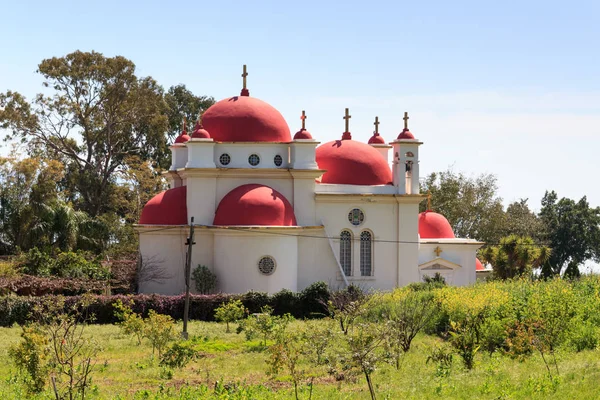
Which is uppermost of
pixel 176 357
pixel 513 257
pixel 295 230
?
pixel 295 230

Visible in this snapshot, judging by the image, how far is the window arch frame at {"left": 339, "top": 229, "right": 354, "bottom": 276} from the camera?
119 ft

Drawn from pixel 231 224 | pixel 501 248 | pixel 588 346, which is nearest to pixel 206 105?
pixel 501 248

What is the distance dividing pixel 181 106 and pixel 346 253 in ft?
93.2

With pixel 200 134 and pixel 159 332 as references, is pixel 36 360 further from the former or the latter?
pixel 200 134

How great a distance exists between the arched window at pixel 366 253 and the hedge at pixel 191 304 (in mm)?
3726

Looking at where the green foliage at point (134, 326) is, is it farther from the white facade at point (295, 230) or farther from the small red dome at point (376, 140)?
the small red dome at point (376, 140)

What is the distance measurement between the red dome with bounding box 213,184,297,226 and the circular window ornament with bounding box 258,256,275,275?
1.28 m

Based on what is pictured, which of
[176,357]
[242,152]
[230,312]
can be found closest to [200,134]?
[242,152]

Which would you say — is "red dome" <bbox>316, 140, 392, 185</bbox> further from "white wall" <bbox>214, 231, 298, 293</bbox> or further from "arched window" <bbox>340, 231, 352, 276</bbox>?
"white wall" <bbox>214, 231, 298, 293</bbox>

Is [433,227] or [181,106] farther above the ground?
[181,106]

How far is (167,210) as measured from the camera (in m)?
35.1

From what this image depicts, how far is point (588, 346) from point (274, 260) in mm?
14040

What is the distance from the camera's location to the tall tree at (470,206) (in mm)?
55875

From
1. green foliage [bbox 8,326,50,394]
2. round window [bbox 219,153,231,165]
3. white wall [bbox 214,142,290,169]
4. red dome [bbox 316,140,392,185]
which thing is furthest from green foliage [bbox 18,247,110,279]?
green foliage [bbox 8,326,50,394]
